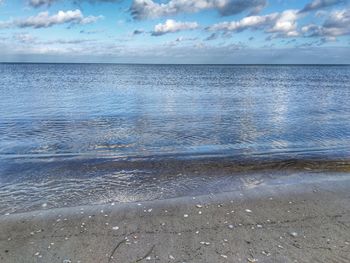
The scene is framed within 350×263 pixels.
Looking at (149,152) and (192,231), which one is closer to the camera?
(192,231)

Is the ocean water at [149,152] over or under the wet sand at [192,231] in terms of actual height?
under

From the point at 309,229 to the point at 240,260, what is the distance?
1987 mm

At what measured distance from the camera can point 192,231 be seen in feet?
22.7

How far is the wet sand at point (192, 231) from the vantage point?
6059 millimetres

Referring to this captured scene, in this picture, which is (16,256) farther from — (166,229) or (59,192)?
(59,192)

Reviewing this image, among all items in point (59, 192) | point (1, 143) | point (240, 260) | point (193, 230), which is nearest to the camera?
point (240, 260)

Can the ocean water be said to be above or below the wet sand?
below

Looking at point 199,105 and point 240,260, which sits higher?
point 240,260

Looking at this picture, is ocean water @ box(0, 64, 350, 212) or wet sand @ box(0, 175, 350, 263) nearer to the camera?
wet sand @ box(0, 175, 350, 263)

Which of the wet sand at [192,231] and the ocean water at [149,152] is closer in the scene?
the wet sand at [192,231]

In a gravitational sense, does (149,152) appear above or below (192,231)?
below

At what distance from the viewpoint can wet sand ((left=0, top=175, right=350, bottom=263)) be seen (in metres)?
6.06

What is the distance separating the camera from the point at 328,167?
1209 centimetres

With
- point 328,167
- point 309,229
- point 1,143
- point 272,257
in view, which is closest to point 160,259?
point 272,257
